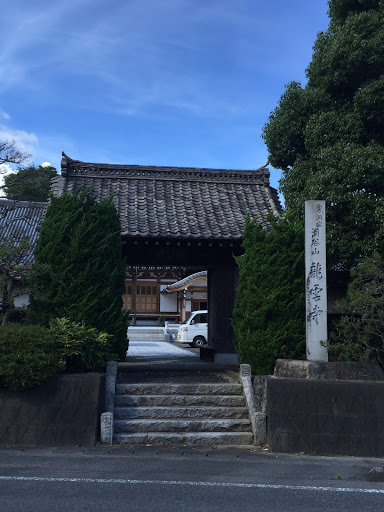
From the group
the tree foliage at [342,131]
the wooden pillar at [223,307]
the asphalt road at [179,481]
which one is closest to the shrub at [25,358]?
the asphalt road at [179,481]

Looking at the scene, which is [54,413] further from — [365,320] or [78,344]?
[365,320]

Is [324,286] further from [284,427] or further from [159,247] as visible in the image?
[159,247]

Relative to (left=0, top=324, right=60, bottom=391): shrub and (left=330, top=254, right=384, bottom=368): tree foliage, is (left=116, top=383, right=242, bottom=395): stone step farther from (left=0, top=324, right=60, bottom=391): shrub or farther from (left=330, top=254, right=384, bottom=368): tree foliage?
(left=330, top=254, right=384, bottom=368): tree foliage

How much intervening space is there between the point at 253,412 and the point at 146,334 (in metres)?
24.3

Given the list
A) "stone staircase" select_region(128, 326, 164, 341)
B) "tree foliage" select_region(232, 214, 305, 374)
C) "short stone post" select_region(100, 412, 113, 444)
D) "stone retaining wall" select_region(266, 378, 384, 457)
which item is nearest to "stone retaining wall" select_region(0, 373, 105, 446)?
"short stone post" select_region(100, 412, 113, 444)

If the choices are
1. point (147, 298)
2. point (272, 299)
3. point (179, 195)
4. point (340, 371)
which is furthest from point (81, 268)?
point (147, 298)

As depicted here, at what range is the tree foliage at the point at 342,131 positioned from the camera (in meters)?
9.13

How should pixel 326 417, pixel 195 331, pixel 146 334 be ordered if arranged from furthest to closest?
1. pixel 146 334
2. pixel 195 331
3. pixel 326 417

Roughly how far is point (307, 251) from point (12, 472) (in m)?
5.65

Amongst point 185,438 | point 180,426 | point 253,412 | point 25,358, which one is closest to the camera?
point 25,358

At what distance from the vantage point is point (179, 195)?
13.8m

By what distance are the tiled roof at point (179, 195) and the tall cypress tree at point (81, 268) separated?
61.6 inches

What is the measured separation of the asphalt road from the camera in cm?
494

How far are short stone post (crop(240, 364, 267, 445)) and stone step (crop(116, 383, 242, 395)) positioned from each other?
0.72 feet
